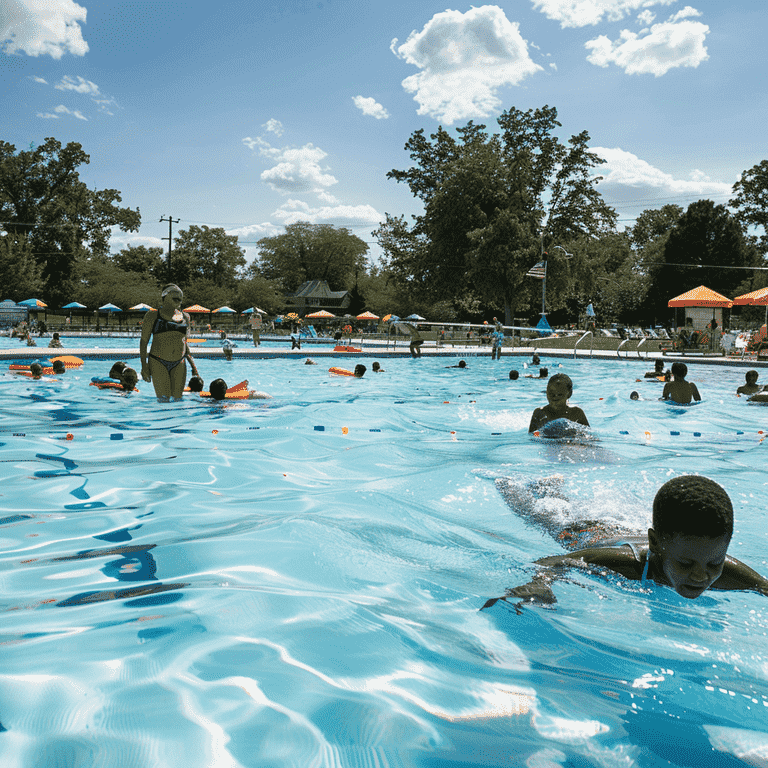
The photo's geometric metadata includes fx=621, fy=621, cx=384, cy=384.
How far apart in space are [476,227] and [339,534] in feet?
115

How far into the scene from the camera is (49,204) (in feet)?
183

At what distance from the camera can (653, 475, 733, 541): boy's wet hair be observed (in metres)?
2.45

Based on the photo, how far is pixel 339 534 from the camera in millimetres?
4613

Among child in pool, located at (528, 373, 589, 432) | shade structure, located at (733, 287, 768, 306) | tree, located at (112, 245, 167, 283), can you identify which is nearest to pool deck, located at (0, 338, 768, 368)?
shade structure, located at (733, 287, 768, 306)

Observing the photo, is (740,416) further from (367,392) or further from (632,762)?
(632,762)

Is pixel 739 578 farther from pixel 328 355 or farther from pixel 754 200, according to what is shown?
pixel 754 200

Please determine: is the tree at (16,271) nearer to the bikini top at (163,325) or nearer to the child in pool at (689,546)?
the bikini top at (163,325)

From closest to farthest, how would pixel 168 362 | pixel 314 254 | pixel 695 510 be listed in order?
1. pixel 695 510
2. pixel 168 362
3. pixel 314 254

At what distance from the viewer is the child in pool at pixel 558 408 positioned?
7074 mm

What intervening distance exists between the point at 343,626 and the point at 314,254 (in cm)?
9305

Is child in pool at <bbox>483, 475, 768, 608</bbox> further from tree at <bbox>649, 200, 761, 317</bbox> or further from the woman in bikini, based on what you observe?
tree at <bbox>649, 200, 761, 317</bbox>

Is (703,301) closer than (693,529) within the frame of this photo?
No

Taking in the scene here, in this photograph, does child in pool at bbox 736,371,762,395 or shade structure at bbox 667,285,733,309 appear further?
shade structure at bbox 667,285,733,309

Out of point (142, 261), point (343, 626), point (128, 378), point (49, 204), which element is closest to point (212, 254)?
point (142, 261)
